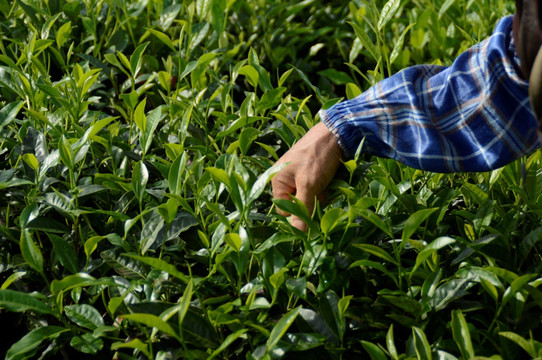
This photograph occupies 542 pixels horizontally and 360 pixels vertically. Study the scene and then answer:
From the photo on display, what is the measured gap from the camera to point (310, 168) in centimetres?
142

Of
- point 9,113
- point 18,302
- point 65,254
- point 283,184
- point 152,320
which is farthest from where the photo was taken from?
point 9,113

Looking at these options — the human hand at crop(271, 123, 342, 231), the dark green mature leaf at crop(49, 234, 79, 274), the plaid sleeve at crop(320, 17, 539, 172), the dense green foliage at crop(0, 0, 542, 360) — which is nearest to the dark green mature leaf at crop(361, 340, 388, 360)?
the dense green foliage at crop(0, 0, 542, 360)

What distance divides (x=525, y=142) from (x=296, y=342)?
0.57m

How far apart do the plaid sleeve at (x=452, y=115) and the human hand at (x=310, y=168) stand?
3 centimetres

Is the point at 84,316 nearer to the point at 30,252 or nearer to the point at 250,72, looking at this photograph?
the point at 30,252

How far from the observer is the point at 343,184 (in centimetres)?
144

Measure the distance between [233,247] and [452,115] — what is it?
525 millimetres

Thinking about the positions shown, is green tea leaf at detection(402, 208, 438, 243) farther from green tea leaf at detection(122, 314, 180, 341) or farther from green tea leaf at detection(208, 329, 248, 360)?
green tea leaf at detection(122, 314, 180, 341)

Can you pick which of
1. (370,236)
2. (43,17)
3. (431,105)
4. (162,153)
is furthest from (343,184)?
(43,17)

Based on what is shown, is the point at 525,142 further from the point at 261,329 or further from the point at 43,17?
the point at 43,17

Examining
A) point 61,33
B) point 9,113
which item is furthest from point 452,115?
point 61,33

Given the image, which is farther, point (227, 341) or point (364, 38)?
point (364, 38)

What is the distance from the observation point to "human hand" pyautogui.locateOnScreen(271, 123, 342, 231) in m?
1.41

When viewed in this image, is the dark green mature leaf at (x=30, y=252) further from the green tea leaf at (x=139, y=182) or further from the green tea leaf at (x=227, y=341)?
the green tea leaf at (x=227, y=341)
